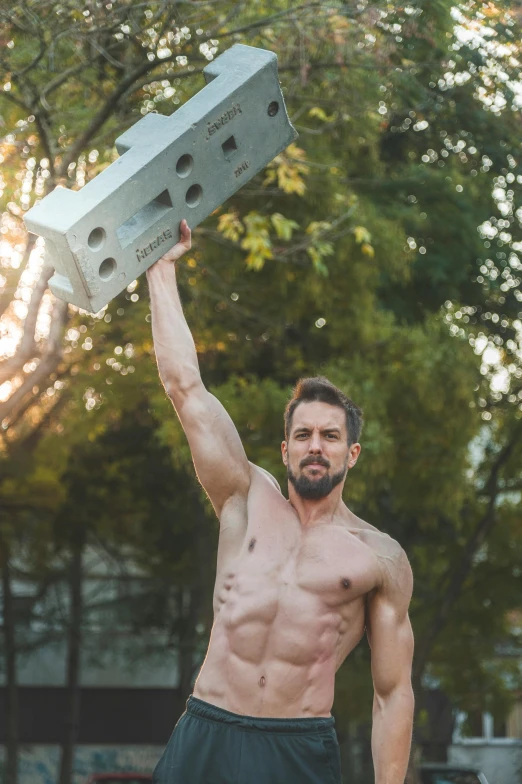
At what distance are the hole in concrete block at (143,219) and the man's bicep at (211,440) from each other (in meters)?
0.62

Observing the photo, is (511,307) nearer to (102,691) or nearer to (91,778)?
(91,778)

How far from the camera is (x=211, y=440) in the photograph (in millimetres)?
4188

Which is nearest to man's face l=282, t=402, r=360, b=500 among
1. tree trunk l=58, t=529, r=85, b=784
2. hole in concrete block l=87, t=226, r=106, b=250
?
hole in concrete block l=87, t=226, r=106, b=250

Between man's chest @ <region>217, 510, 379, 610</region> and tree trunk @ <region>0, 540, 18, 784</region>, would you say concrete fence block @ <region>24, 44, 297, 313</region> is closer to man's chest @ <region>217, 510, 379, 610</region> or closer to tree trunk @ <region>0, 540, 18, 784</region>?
man's chest @ <region>217, 510, 379, 610</region>

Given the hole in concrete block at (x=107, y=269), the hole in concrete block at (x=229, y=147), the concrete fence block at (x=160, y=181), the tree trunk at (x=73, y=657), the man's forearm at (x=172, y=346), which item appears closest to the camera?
the concrete fence block at (x=160, y=181)

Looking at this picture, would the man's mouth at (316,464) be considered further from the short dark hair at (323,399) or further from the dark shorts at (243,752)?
the dark shorts at (243,752)

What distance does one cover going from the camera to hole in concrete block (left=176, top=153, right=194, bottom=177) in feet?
12.9

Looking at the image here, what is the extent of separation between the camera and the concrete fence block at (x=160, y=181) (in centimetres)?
356

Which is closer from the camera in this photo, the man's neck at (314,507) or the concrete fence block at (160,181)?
the concrete fence block at (160,181)

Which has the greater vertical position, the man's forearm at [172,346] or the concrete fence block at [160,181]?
the concrete fence block at [160,181]

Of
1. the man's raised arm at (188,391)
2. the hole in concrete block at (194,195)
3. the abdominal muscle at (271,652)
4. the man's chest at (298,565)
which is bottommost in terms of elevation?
the abdominal muscle at (271,652)

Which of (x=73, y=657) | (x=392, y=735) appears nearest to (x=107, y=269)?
(x=392, y=735)

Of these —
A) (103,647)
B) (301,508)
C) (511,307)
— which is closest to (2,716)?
(103,647)

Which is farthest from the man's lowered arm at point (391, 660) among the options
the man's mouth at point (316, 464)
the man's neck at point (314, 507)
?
the man's mouth at point (316, 464)
